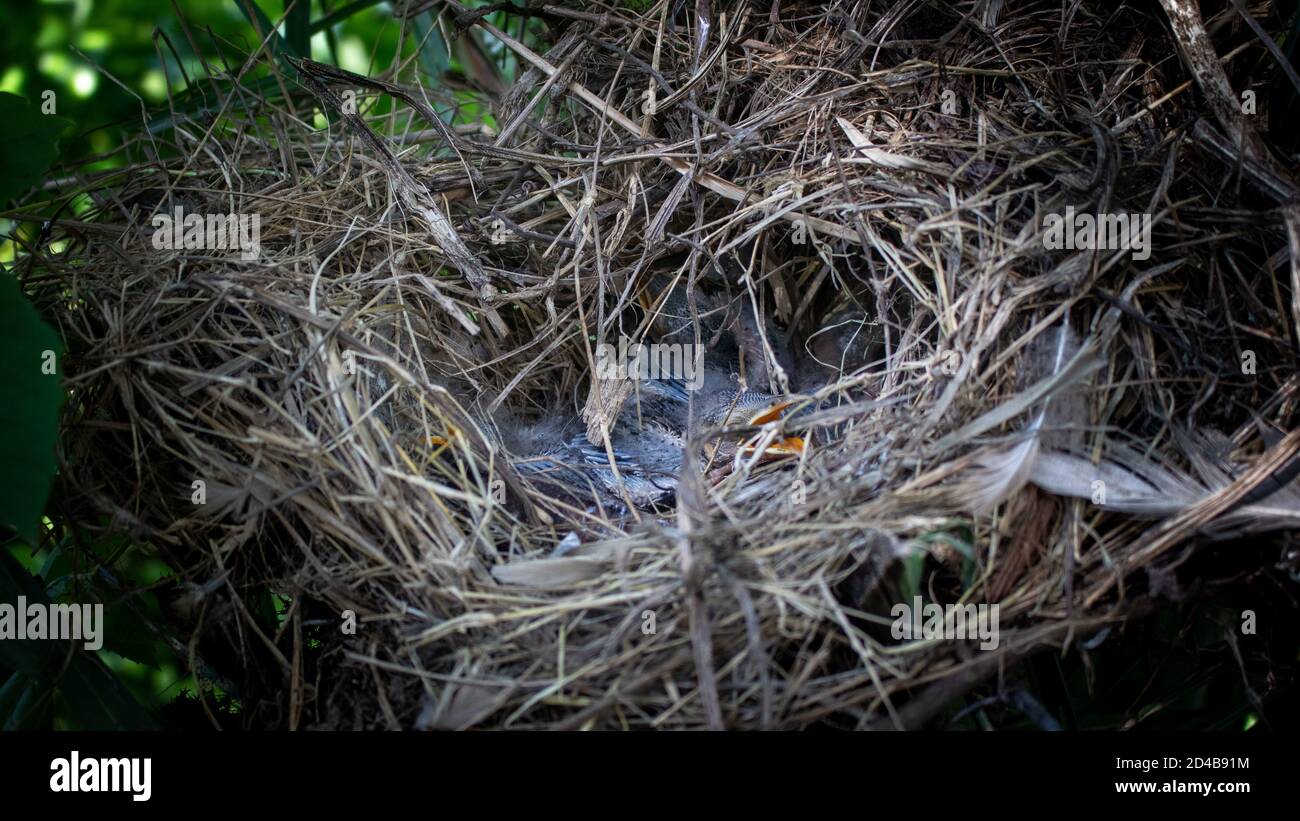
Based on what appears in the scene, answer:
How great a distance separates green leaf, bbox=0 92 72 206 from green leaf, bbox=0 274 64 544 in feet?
0.91

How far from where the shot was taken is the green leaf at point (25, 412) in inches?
52.0

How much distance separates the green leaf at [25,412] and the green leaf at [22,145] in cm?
28

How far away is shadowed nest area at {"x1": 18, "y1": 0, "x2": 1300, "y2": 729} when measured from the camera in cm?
133

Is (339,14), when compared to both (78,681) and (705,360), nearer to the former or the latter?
(705,360)

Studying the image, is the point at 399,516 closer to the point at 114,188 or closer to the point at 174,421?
the point at 174,421

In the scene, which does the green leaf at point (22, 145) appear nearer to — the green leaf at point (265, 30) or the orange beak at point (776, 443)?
the green leaf at point (265, 30)

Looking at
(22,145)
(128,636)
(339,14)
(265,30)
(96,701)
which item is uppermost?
(339,14)

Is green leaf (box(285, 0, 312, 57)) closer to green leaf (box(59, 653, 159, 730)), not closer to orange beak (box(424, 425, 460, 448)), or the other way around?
orange beak (box(424, 425, 460, 448))

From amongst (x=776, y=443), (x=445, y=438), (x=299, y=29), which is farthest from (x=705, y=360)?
(x=299, y=29)

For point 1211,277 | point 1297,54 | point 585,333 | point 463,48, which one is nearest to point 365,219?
point 585,333

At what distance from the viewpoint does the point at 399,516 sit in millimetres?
1493

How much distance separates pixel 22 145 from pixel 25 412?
0.50 m

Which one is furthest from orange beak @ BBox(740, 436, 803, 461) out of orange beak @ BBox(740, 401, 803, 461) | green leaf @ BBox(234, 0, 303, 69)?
green leaf @ BBox(234, 0, 303, 69)

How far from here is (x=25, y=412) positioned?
135 centimetres
